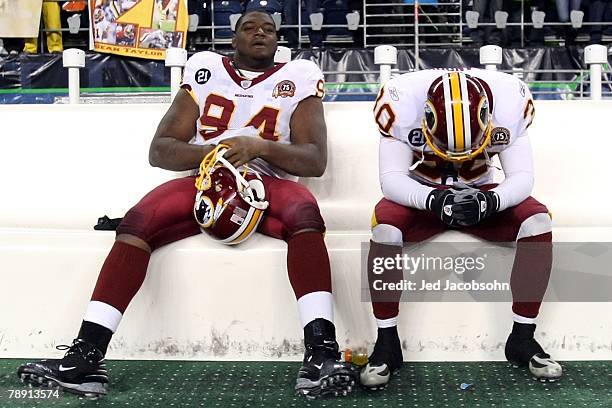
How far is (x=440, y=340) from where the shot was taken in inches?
88.4

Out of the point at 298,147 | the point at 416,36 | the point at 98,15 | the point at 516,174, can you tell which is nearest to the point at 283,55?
the point at 298,147

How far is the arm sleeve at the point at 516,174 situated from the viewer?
2.16 metres

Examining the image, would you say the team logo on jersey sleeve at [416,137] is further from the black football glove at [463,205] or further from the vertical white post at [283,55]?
the vertical white post at [283,55]

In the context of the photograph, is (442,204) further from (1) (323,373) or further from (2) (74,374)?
(2) (74,374)

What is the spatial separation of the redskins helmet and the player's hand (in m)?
0.03

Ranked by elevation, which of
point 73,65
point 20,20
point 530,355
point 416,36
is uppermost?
point 20,20

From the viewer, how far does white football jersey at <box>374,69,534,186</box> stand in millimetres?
2271

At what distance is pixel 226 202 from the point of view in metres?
2.19

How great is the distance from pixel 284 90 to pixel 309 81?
0.08 m

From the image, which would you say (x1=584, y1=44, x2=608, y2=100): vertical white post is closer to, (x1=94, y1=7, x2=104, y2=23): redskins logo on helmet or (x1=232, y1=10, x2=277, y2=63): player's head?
(x1=232, y1=10, x2=277, y2=63): player's head

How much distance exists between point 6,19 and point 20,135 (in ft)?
10.2

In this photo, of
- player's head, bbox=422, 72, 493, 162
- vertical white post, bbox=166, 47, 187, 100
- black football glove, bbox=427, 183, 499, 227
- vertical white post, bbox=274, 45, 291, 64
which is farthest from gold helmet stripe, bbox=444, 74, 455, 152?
vertical white post, bbox=166, 47, 187, 100

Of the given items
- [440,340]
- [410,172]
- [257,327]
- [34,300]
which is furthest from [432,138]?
[34,300]

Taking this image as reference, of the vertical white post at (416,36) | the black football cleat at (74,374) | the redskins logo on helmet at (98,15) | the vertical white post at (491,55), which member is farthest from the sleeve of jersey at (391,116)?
the redskins logo on helmet at (98,15)
